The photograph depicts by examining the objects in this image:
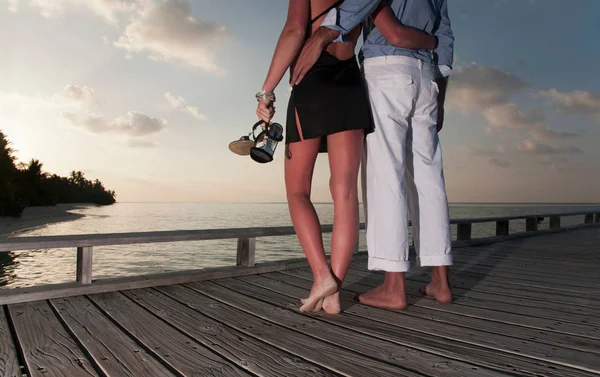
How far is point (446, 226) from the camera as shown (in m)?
2.38

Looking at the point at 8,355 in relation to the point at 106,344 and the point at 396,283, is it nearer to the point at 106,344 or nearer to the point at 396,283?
the point at 106,344

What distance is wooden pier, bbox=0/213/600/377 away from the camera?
1456mm

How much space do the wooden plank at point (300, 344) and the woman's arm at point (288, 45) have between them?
0.99 meters

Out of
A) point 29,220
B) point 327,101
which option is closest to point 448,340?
point 327,101

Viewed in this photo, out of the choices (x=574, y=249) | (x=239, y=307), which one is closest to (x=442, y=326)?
(x=239, y=307)

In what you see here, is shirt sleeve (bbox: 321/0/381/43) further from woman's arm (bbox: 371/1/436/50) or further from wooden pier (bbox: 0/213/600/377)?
wooden pier (bbox: 0/213/600/377)

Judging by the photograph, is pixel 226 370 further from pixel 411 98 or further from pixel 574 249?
pixel 574 249

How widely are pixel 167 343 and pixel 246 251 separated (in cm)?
169

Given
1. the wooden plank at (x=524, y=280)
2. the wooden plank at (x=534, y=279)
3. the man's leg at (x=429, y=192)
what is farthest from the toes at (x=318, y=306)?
the wooden plank at (x=534, y=279)

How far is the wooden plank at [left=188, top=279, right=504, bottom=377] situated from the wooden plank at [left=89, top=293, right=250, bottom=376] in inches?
17.1

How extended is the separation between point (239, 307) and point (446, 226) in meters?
1.19

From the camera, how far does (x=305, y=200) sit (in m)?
2.21


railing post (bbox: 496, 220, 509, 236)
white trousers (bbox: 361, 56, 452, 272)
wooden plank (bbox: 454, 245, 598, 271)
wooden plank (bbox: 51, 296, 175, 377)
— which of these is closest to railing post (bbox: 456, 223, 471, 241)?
wooden plank (bbox: 454, 245, 598, 271)

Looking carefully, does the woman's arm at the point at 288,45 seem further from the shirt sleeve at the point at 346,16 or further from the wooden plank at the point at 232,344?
the wooden plank at the point at 232,344
